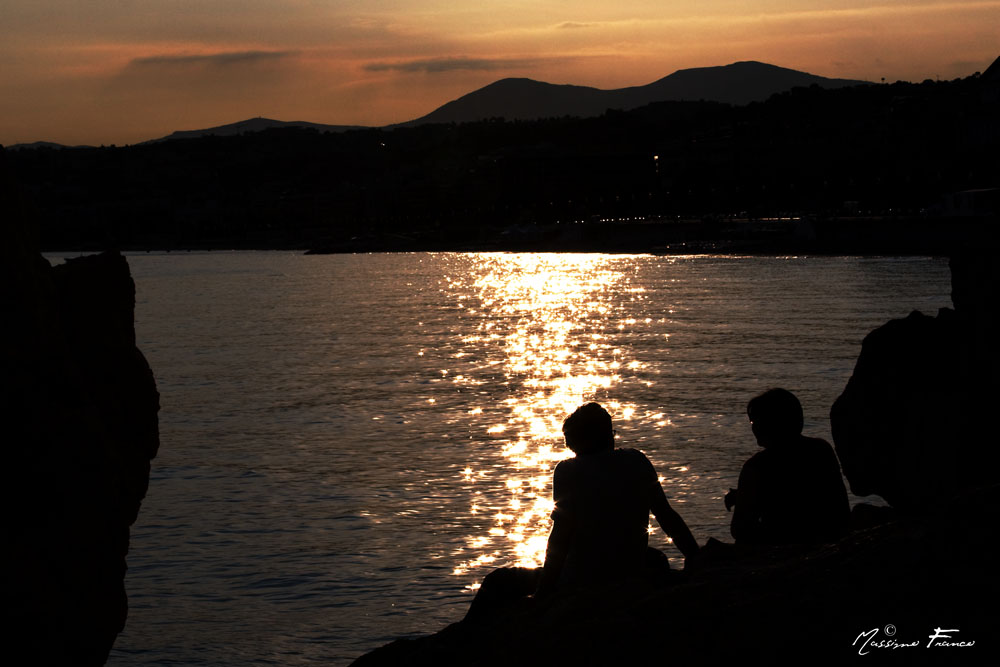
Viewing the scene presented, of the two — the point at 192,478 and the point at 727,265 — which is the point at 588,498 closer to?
the point at 192,478

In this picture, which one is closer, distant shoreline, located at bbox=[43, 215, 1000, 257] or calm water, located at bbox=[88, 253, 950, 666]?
calm water, located at bbox=[88, 253, 950, 666]

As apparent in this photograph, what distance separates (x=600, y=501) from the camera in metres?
6.62

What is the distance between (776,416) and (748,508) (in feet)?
2.27

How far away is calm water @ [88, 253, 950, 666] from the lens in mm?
11914

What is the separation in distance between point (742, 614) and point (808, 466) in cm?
161

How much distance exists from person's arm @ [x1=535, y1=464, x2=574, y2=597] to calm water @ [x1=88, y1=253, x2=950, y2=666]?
4.34m

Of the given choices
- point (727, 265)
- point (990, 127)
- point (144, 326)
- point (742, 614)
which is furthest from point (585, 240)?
point (742, 614)

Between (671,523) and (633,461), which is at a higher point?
(633,461)

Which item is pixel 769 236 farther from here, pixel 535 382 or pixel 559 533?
pixel 559 533

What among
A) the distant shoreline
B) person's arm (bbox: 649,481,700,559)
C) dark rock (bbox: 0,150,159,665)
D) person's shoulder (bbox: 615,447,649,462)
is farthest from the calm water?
the distant shoreline

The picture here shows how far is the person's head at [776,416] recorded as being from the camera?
7004 millimetres

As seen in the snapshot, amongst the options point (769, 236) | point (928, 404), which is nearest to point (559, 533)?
point (928, 404)

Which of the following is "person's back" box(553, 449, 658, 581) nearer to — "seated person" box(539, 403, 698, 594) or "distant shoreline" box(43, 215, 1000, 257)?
"seated person" box(539, 403, 698, 594)
